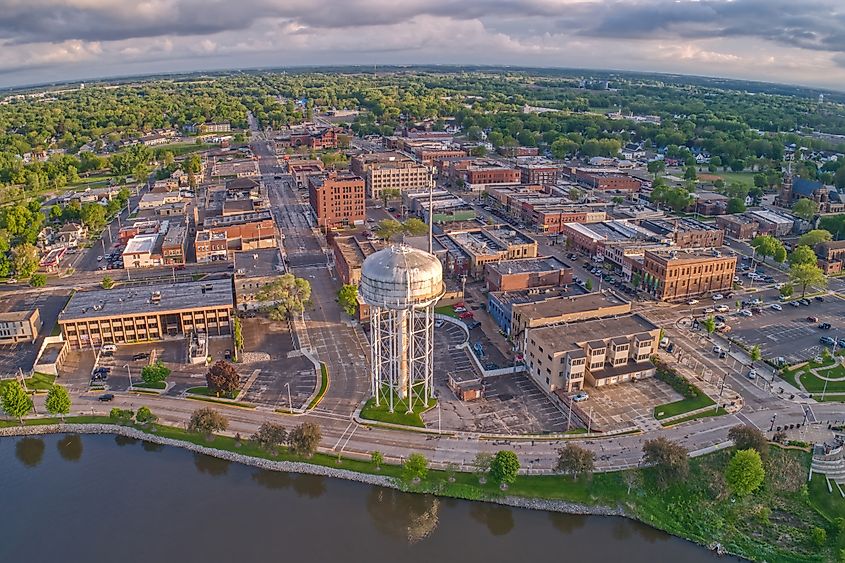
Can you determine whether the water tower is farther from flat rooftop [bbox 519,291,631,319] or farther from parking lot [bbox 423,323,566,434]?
flat rooftop [bbox 519,291,631,319]

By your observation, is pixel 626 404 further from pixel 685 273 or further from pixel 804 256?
pixel 804 256

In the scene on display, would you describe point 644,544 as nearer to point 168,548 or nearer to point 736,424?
point 736,424

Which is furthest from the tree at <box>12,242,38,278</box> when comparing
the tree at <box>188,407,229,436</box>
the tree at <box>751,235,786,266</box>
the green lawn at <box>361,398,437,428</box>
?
the tree at <box>751,235,786,266</box>

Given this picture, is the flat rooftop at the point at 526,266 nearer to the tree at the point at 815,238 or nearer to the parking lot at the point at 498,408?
the parking lot at the point at 498,408

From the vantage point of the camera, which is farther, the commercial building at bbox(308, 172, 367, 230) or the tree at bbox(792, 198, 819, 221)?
the commercial building at bbox(308, 172, 367, 230)

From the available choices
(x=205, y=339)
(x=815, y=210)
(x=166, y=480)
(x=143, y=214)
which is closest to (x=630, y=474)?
(x=166, y=480)

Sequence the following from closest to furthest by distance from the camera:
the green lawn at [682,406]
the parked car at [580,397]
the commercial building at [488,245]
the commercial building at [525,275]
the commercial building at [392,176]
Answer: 1. the green lawn at [682,406]
2. the parked car at [580,397]
3. the commercial building at [525,275]
4. the commercial building at [488,245]
5. the commercial building at [392,176]

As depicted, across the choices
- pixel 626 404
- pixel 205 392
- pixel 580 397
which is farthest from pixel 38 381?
pixel 626 404

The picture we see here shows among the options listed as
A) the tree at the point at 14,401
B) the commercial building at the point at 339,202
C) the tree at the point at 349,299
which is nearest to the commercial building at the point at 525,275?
the tree at the point at 349,299
